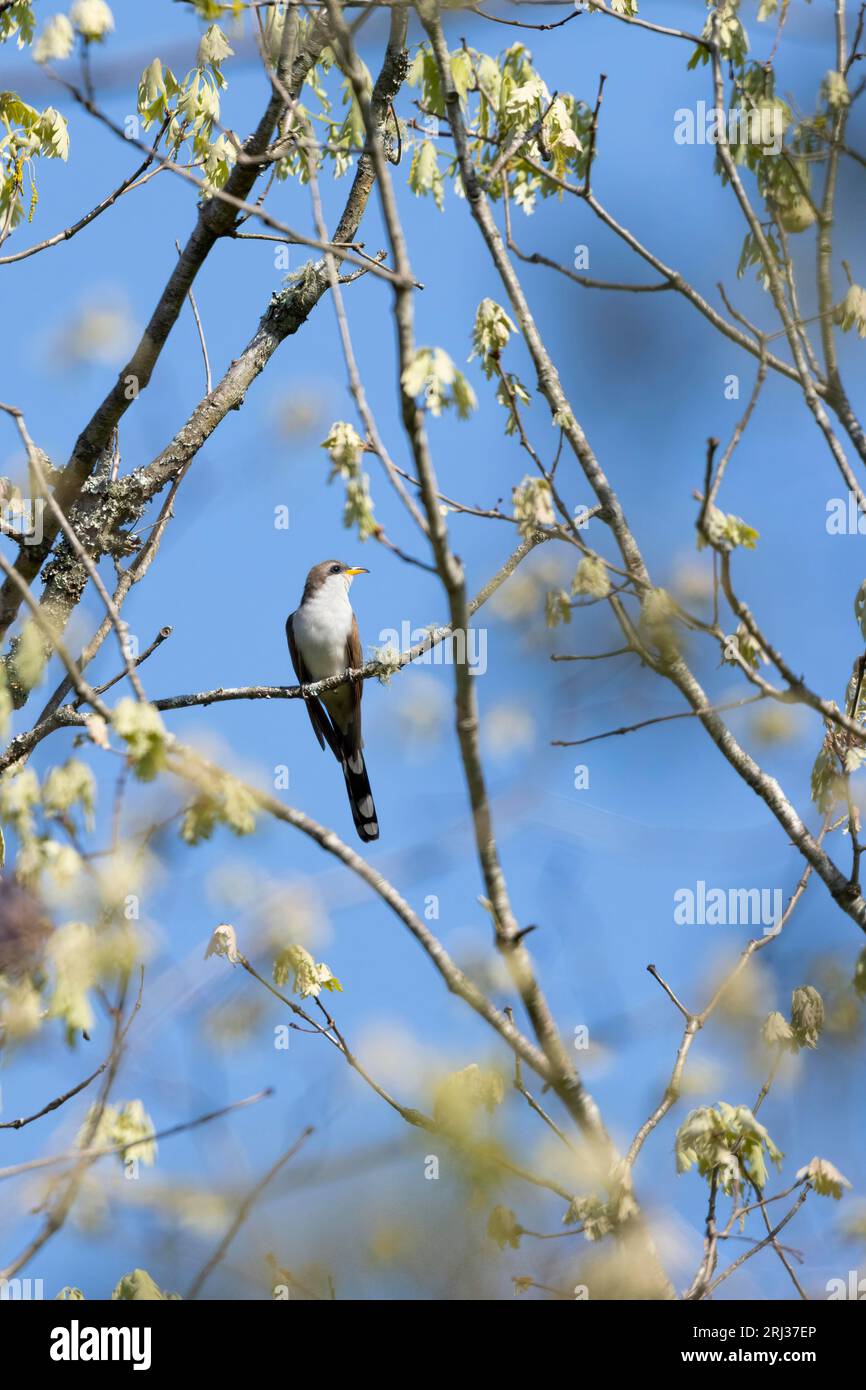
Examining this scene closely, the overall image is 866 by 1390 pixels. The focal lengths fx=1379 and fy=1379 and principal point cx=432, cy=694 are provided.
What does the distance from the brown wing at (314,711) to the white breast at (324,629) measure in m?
0.10

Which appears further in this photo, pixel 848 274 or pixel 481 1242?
pixel 848 274

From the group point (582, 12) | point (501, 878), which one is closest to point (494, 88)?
point (582, 12)

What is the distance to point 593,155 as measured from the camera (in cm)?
486

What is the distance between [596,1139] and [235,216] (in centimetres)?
374

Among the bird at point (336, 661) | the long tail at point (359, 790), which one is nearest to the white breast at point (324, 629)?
the bird at point (336, 661)

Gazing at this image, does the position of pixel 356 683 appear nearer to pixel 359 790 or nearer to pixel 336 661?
pixel 336 661

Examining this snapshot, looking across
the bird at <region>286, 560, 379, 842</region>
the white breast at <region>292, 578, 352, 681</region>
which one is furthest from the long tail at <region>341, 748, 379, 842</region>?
the white breast at <region>292, 578, 352, 681</region>

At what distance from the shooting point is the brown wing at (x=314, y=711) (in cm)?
859

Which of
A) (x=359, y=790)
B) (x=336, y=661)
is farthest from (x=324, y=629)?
(x=359, y=790)

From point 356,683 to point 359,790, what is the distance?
0.72 m

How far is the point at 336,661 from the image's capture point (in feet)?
29.7
